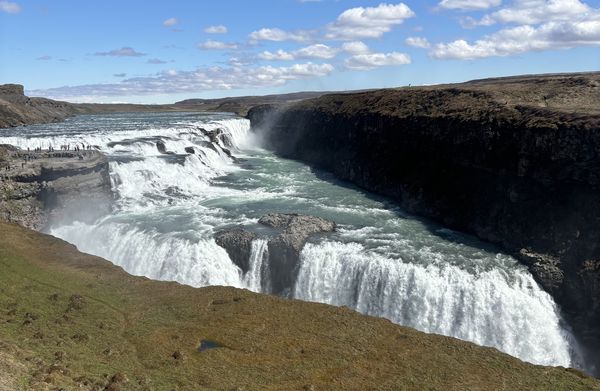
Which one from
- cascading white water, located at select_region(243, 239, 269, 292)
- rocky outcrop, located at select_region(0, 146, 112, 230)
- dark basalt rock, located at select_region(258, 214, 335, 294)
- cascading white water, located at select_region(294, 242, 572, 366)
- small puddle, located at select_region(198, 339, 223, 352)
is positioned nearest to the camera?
small puddle, located at select_region(198, 339, 223, 352)

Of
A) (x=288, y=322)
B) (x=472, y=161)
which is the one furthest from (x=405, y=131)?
(x=288, y=322)

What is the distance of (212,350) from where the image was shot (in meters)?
20.2

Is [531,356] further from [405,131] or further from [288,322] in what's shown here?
[405,131]

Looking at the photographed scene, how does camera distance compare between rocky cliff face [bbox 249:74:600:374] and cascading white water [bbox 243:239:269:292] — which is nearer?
rocky cliff face [bbox 249:74:600:374]

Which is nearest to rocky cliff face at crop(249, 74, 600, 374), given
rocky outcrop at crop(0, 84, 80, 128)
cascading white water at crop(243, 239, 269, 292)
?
cascading white water at crop(243, 239, 269, 292)

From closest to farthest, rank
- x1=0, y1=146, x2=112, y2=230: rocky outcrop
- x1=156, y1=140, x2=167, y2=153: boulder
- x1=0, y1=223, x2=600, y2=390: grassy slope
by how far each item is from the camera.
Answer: x1=0, y1=223, x2=600, y2=390: grassy slope < x1=0, y1=146, x2=112, y2=230: rocky outcrop < x1=156, y1=140, x2=167, y2=153: boulder

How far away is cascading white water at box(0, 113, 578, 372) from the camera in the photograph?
95.0ft

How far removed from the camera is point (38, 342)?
62.2 ft

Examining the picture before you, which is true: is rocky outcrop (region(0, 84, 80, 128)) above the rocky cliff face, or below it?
above

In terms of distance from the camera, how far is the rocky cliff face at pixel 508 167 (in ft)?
103

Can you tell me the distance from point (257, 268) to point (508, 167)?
69.1ft

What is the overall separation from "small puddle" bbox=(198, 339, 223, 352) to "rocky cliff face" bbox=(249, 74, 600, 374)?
2130 centimetres

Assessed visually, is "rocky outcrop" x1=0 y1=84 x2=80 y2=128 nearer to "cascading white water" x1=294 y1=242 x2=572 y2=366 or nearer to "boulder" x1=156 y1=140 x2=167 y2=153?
"boulder" x1=156 y1=140 x2=167 y2=153

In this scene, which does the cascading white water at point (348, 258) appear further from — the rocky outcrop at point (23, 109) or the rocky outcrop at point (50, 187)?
the rocky outcrop at point (23, 109)
